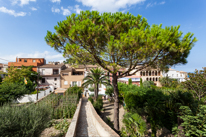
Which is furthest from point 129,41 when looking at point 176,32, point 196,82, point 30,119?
point 196,82

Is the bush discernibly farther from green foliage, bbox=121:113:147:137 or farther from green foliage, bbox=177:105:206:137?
green foliage, bbox=177:105:206:137

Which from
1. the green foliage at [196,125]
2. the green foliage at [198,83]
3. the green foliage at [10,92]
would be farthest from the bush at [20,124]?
the green foliage at [198,83]

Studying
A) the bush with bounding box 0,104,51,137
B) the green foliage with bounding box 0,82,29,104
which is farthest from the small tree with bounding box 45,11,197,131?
the green foliage with bounding box 0,82,29,104

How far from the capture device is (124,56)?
685 centimetres

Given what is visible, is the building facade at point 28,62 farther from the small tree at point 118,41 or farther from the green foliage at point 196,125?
the green foliage at point 196,125

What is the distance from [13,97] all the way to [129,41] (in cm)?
1399

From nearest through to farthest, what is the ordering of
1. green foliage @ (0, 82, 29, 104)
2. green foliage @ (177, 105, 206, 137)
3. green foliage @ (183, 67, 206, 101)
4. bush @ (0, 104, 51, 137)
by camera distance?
1. bush @ (0, 104, 51, 137)
2. green foliage @ (177, 105, 206, 137)
3. green foliage @ (183, 67, 206, 101)
4. green foliage @ (0, 82, 29, 104)

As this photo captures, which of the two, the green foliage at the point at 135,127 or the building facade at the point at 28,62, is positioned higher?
the building facade at the point at 28,62

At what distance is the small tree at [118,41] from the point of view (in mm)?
6074

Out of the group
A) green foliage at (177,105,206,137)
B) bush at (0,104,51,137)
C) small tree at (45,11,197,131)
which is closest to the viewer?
bush at (0,104,51,137)

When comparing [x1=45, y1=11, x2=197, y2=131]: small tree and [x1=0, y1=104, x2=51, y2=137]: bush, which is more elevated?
[x1=45, y1=11, x2=197, y2=131]: small tree

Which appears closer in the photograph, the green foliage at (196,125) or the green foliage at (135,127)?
the green foliage at (196,125)

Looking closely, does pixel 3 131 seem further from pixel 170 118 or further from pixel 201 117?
pixel 170 118

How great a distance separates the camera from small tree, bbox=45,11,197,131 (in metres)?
6.07
